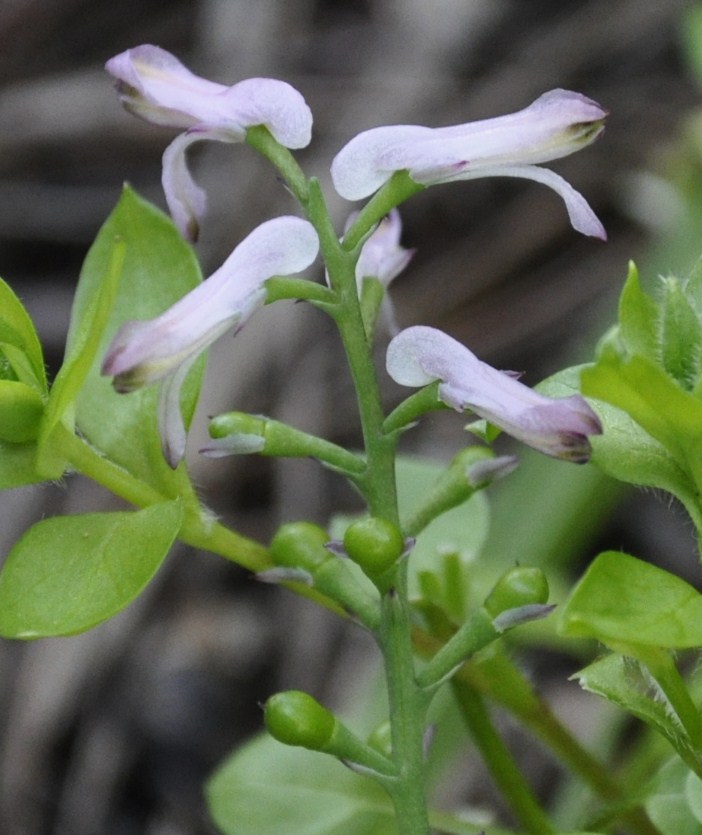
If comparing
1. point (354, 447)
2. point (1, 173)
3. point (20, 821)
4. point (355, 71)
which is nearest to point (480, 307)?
point (354, 447)

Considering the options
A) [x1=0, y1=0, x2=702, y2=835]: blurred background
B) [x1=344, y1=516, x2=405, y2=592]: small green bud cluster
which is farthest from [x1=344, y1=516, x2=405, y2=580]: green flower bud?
[x1=0, y1=0, x2=702, y2=835]: blurred background

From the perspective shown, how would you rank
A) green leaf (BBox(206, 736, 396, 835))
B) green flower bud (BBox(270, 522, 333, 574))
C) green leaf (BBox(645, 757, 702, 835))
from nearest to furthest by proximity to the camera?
green flower bud (BBox(270, 522, 333, 574)) < green leaf (BBox(645, 757, 702, 835)) < green leaf (BBox(206, 736, 396, 835))

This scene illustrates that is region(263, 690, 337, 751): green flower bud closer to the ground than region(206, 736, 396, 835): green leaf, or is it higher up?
higher up

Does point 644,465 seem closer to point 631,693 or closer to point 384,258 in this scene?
point 631,693

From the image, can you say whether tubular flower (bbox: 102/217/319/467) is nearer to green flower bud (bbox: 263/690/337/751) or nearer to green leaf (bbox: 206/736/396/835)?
green flower bud (bbox: 263/690/337/751)

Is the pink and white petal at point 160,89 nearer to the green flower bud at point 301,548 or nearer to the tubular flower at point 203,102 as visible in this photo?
the tubular flower at point 203,102

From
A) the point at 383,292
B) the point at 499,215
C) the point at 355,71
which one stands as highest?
the point at 383,292

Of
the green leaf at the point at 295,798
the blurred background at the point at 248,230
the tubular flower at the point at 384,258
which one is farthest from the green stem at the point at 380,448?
the blurred background at the point at 248,230

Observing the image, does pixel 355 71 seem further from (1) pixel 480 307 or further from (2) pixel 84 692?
(2) pixel 84 692
